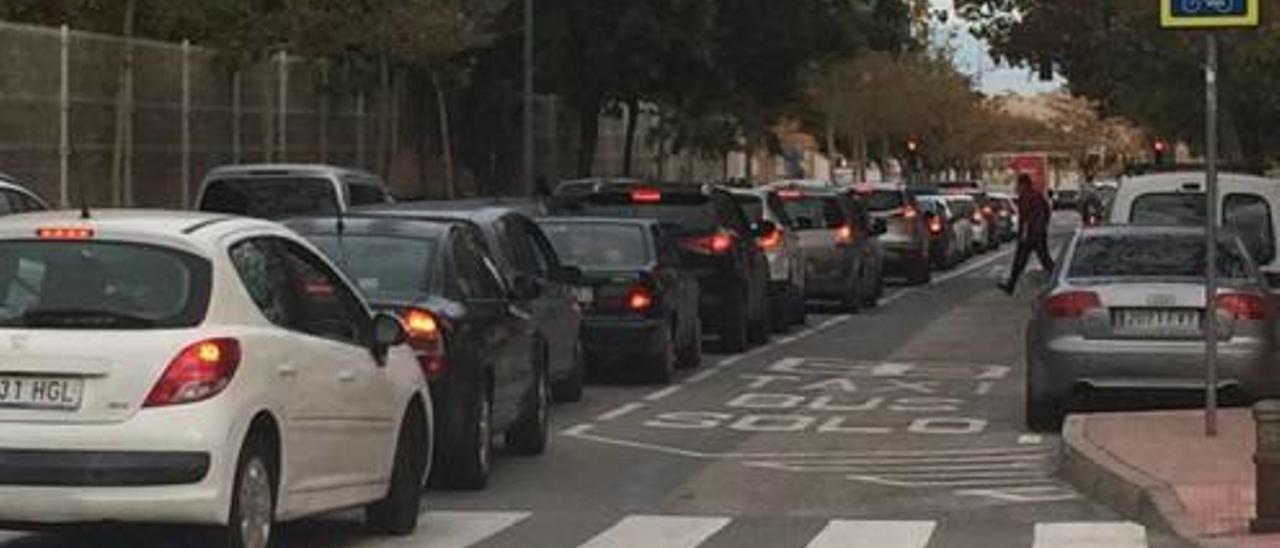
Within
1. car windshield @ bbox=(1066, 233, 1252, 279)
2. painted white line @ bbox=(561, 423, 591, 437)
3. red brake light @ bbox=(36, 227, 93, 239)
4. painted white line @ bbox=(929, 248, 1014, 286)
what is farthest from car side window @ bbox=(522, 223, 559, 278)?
painted white line @ bbox=(929, 248, 1014, 286)

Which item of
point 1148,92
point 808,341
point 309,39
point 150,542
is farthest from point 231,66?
point 150,542

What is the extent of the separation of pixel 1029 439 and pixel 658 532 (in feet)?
16.4

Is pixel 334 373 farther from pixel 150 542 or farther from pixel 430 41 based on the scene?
pixel 430 41

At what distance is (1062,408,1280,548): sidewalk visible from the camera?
1038cm

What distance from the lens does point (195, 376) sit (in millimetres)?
8391

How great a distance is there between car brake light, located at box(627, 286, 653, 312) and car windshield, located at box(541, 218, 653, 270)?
253 millimetres

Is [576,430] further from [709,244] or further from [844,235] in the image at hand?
[844,235]

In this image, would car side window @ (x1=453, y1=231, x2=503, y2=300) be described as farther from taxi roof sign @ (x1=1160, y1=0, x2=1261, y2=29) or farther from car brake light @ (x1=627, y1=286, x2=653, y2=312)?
car brake light @ (x1=627, y1=286, x2=653, y2=312)

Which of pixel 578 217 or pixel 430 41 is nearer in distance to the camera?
pixel 578 217

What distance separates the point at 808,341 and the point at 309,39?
985 cm

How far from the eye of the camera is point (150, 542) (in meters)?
9.80

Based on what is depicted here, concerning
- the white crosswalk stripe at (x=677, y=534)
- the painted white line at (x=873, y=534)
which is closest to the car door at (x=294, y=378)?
the white crosswalk stripe at (x=677, y=534)

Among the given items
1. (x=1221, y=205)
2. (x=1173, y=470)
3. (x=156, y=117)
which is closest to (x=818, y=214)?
(x=156, y=117)

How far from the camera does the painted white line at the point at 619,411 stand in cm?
1641
